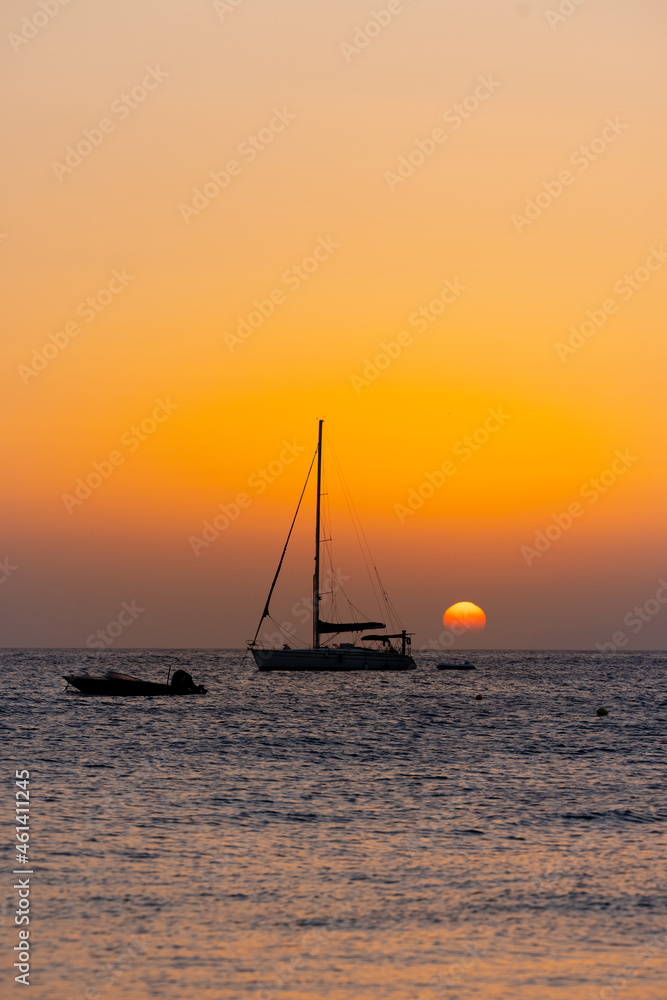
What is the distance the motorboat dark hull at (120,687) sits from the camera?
90625 millimetres

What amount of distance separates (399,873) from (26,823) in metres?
11.1

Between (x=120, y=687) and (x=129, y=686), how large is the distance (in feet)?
3.29

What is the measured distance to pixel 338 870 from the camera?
84.2 ft

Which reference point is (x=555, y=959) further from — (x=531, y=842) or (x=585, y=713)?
(x=585, y=713)

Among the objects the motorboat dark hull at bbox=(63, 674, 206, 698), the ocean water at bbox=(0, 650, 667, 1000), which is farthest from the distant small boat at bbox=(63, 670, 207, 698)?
the ocean water at bbox=(0, 650, 667, 1000)

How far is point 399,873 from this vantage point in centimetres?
2547

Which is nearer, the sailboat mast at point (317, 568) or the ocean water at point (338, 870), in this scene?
the ocean water at point (338, 870)

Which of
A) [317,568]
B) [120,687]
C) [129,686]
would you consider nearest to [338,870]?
[129,686]

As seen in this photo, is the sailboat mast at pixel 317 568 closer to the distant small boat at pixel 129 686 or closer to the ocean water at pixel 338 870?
the distant small boat at pixel 129 686

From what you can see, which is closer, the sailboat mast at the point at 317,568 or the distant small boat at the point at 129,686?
the distant small boat at the point at 129,686

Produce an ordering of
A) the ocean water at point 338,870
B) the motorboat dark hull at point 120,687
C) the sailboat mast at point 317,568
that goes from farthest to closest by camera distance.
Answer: the sailboat mast at point 317,568
the motorboat dark hull at point 120,687
the ocean water at point 338,870

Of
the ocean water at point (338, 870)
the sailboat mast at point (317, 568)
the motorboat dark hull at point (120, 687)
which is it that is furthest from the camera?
the sailboat mast at point (317, 568)

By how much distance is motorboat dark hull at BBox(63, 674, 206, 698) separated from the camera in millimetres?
90625

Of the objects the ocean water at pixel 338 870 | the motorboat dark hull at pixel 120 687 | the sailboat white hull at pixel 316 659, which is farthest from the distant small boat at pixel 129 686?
the sailboat white hull at pixel 316 659
